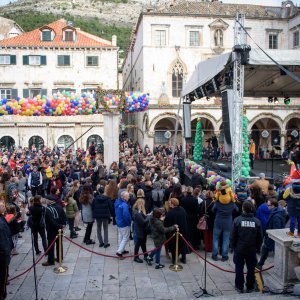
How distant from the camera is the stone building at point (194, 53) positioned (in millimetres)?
31906

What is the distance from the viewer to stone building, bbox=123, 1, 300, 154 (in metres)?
31.9

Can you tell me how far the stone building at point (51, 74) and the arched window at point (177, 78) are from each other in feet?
19.5

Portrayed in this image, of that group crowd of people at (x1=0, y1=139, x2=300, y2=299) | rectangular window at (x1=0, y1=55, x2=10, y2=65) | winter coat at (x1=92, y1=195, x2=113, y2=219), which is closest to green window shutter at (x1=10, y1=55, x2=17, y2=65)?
rectangular window at (x1=0, y1=55, x2=10, y2=65)

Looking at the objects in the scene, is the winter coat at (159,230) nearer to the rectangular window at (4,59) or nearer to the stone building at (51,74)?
the stone building at (51,74)

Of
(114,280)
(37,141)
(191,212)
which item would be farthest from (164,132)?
(114,280)

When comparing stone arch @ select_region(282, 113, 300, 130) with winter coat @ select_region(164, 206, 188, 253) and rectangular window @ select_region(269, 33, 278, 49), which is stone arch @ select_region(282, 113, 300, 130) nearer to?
rectangular window @ select_region(269, 33, 278, 49)

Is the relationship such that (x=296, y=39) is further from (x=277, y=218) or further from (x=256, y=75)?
(x=277, y=218)

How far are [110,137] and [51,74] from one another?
18577mm

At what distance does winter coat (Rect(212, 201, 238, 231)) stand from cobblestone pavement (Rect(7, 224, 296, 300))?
889mm

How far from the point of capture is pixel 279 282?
6.46 meters

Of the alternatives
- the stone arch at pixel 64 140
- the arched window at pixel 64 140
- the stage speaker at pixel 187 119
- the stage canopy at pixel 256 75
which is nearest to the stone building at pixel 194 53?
the stone arch at pixel 64 140

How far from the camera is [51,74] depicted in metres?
35.0

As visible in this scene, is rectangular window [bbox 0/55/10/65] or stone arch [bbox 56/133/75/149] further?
stone arch [bbox 56/133/75/149]

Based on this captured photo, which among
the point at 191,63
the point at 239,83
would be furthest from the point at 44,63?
the point at 239,83
